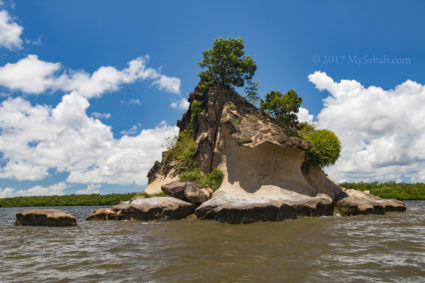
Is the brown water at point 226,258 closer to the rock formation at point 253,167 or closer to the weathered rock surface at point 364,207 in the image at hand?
the rock formation at point 253,167

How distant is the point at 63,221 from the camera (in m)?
16.8

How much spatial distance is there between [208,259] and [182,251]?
138cm

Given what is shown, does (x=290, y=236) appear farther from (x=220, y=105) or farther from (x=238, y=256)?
(x=220, y=105)

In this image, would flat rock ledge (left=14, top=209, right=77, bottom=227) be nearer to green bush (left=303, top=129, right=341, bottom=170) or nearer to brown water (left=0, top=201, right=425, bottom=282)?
brown water (left=0, top=201, right=425, bottom=282)

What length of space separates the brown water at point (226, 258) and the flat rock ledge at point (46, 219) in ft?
19.9

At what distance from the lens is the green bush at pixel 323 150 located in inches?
907

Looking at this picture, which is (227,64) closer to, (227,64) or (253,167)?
(227,64)

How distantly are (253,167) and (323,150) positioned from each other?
6.34 meters

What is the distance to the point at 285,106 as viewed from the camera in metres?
25.0

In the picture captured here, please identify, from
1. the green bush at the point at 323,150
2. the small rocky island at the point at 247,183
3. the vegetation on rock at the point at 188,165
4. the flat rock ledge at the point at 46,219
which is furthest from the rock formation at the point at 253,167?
the flat rock ledge at the point at 46,219

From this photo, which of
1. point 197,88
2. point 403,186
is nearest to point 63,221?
point 197,88

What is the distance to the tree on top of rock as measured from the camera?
26531 millimetres

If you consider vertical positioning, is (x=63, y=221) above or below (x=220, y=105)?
below

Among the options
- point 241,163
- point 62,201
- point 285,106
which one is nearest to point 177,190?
point 241,163
